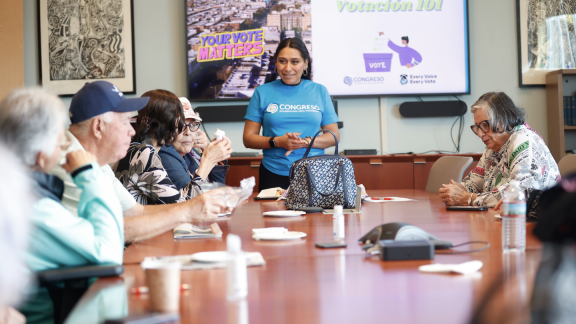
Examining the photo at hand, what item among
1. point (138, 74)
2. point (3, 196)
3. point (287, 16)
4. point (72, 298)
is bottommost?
point (72, 298)

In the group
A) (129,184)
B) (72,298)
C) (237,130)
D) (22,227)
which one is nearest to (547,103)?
(237,130)

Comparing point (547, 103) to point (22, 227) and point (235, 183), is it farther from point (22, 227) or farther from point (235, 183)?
point (22, 227)

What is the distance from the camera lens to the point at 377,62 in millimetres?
4789

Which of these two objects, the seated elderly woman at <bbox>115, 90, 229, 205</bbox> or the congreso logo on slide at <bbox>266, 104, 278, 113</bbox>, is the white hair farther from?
the congreso logo on slide at <bbox>266, 104, 278, 113</bbox>

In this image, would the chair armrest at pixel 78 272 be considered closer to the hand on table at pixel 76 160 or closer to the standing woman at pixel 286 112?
the hand on table at pixel 76 160

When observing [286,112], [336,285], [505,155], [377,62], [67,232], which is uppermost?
[377,62]

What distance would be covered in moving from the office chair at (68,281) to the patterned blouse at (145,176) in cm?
93

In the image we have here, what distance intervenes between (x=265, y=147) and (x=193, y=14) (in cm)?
228

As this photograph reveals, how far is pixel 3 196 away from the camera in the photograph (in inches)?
21.3

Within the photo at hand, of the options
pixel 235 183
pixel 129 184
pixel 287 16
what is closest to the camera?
pixel 129 184

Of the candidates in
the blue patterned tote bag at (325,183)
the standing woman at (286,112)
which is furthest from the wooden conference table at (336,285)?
the standing woman at (286,112)

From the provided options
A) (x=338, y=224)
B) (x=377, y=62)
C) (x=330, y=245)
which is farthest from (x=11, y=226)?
(x=377, y=62)

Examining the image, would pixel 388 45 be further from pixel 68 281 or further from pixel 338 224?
pixel 68 281

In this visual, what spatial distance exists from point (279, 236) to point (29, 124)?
2.39 ft
